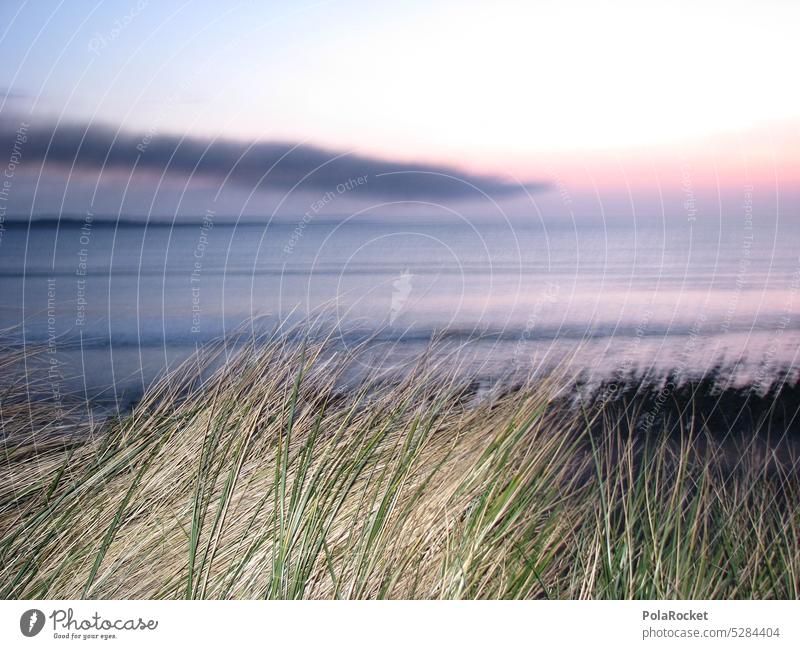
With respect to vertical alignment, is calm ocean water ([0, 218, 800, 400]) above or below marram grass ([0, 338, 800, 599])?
above

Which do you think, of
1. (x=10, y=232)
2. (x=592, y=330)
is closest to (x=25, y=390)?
(x=10, y=232)

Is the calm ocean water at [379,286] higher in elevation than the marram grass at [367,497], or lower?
higher

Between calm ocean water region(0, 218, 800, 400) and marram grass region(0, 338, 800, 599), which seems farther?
calm ocean water region(0, 218, 800, 400)

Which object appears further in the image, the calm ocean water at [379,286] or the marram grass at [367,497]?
the calm ocean water at [379,286]
